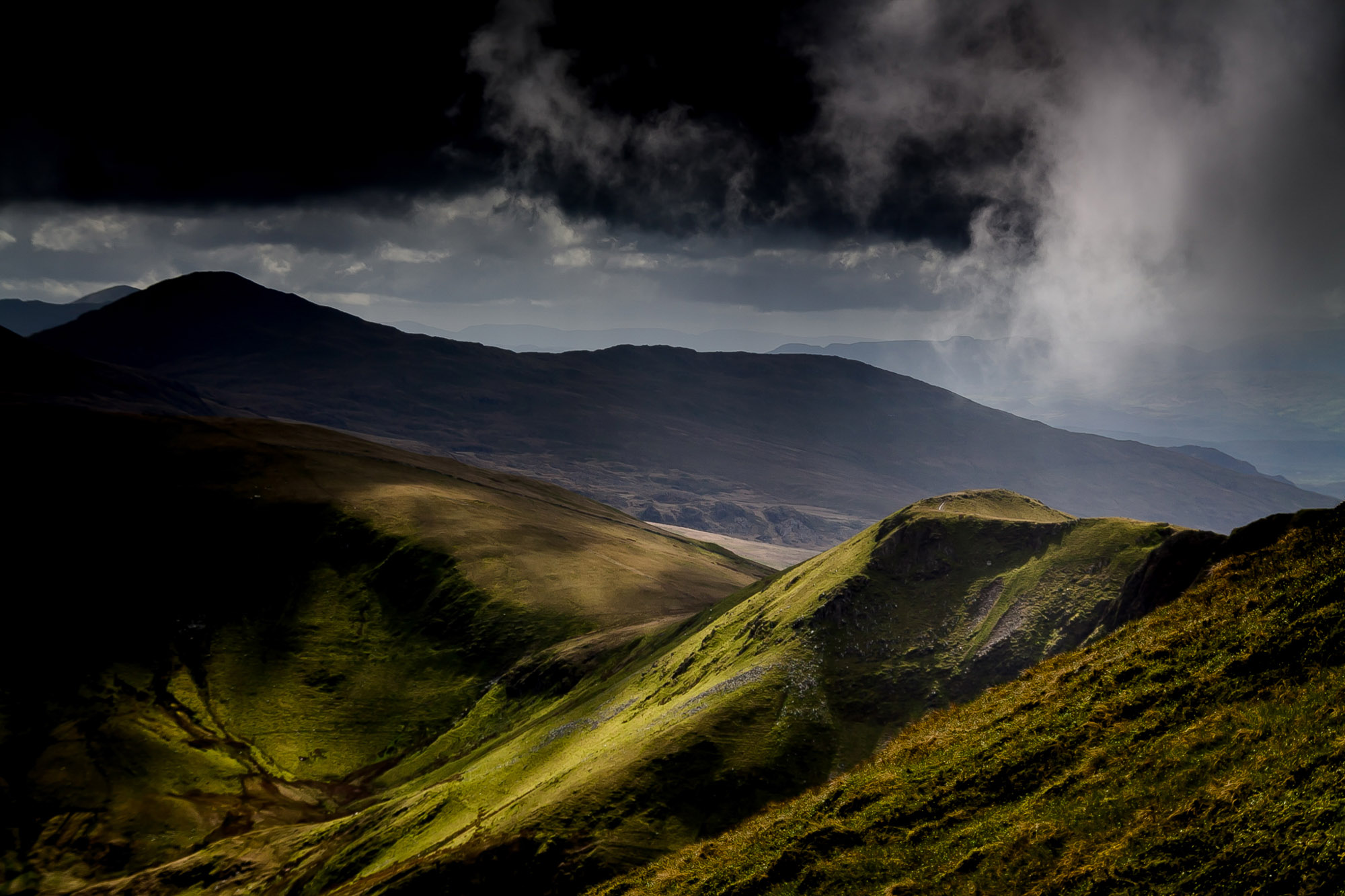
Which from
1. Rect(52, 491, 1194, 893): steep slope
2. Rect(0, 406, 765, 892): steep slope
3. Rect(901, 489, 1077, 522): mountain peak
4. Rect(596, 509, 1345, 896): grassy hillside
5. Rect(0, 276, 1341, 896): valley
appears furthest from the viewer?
Rect(0, 406, 765, 892): steep slope

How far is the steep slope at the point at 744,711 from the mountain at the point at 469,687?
0.97 feet

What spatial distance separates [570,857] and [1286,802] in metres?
43.5

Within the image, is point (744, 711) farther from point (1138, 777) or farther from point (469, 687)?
point (469, 687)

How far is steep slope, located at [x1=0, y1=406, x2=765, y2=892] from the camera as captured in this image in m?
118

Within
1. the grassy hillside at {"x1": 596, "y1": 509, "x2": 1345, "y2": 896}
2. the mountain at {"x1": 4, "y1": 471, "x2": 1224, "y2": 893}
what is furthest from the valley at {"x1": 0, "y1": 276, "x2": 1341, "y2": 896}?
the mountain at {"x1": 4, "y1": 471, "x2": 1224, "y2": 893}

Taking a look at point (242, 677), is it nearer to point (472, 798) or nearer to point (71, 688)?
point (71, 688)


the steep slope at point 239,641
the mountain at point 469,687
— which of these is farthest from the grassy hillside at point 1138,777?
the steep slope at point 239,641

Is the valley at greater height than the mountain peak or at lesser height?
lesser

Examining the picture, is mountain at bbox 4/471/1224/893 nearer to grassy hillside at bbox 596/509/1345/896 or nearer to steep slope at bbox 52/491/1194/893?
steep slope at bbox 52/491/1194/893

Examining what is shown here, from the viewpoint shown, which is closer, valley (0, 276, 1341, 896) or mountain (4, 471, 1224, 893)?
valley (0, 276, 1341, 896)

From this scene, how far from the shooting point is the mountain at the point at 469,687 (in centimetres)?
5888

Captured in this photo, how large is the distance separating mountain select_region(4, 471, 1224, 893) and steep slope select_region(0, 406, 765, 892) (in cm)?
66

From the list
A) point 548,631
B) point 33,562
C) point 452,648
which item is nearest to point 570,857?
point 548,631

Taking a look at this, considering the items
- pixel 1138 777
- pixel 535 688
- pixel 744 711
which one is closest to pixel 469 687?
pixel 535 688
